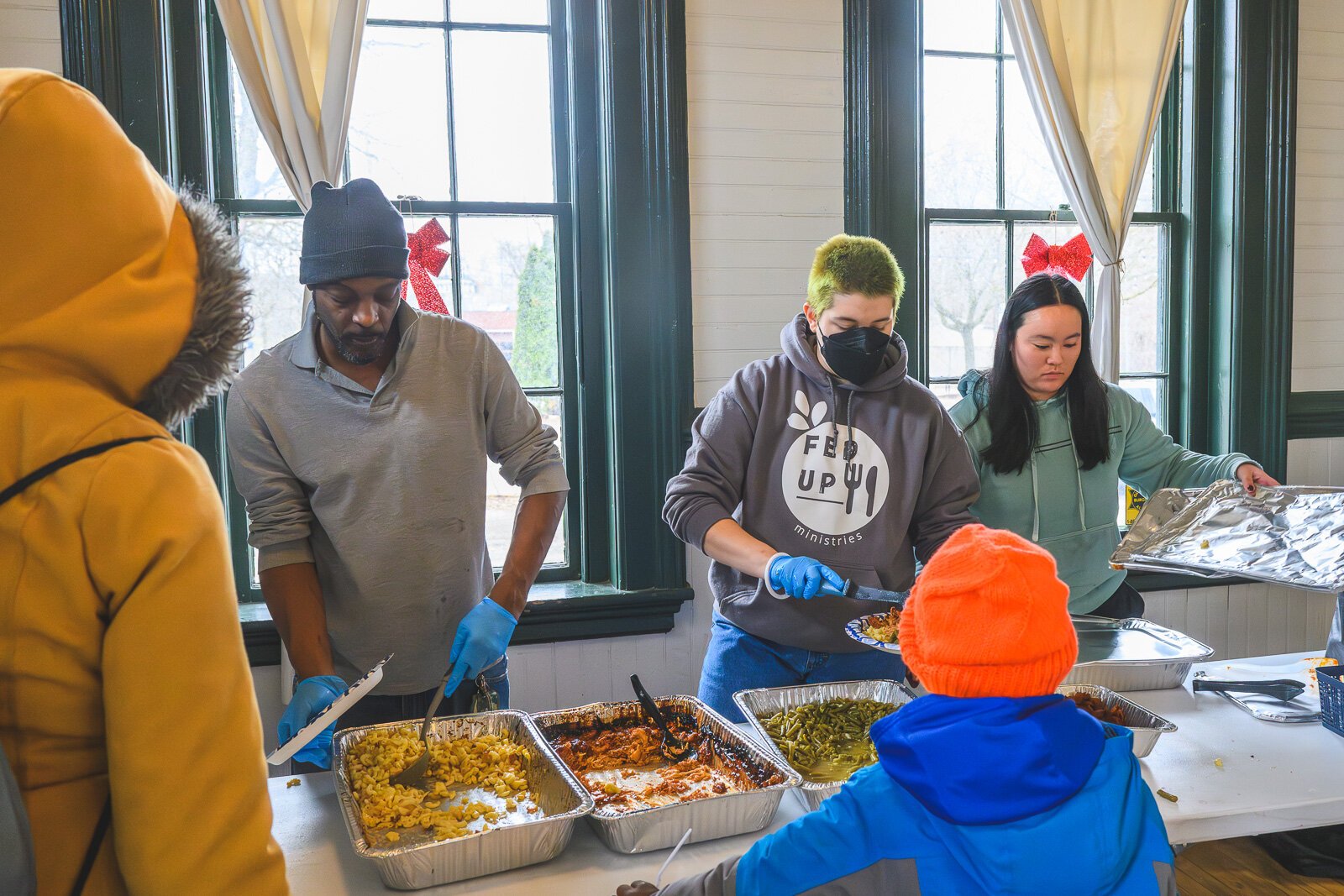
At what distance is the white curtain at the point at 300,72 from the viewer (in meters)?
2.80

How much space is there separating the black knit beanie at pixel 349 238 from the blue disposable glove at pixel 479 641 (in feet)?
2.32

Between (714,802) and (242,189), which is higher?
(242,189)

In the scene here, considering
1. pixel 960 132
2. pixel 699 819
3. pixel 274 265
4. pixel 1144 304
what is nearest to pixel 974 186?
pixel 960 132

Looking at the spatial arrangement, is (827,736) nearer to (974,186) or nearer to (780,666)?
(780,666)

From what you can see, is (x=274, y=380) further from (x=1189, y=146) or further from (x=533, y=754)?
(x=1189, y=146)

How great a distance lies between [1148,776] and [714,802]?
2.85 feet

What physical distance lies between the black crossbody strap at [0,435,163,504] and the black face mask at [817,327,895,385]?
1650mm

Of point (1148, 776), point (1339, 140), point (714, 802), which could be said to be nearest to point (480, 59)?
point (714, 802)

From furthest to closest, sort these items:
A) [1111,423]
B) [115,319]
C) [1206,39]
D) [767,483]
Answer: [1206,39]
[1111,423]
[767,483]
[115,319]

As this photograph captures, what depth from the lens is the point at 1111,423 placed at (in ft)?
9.16

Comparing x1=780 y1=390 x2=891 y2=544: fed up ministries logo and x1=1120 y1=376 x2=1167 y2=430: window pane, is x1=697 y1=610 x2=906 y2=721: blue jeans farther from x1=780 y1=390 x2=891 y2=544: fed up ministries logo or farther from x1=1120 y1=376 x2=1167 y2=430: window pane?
x1=1120 y1=376 x2=1167 y2=430: window pane

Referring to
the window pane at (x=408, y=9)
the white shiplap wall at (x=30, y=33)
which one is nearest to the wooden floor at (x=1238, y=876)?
the window pane at (x=408, y=9)

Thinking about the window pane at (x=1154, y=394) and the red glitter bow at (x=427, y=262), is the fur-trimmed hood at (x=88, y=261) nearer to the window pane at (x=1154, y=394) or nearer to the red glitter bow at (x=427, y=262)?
the red glitter bow at (x=427, y=262)

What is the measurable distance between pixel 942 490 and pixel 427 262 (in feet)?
5.74
